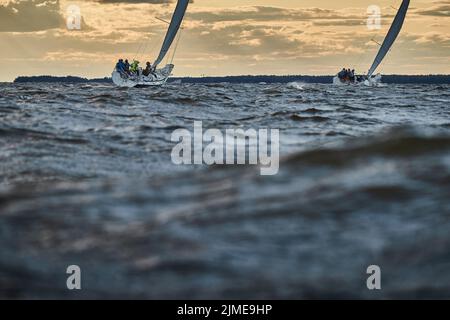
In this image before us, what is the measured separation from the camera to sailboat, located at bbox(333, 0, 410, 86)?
74500 mm

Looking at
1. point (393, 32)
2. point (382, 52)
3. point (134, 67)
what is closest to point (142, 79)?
point (134, 67)

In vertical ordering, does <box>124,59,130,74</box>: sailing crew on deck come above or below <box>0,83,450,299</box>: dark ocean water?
above

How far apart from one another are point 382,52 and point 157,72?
30872 millimetres

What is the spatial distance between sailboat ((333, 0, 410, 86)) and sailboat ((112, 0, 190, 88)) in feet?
87.8

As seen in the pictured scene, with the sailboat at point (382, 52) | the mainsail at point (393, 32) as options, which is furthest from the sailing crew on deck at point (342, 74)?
the mainsail at point (393, 32)

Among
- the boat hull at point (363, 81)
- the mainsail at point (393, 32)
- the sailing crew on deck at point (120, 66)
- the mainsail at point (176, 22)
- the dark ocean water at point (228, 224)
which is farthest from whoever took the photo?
the boat hull at point (363, 81)

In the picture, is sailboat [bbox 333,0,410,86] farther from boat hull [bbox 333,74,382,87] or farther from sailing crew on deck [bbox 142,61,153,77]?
sailing crew on deck [bbox 142,61,153,77]

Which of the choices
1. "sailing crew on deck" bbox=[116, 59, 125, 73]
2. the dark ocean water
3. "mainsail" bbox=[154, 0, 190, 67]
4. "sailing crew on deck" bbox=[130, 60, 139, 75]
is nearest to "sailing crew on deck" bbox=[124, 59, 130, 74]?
"sailing crew on deck" bbox=[116, 59, 125, 73]

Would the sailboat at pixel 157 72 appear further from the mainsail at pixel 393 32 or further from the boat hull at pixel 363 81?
the boat hull at pixel 363 81

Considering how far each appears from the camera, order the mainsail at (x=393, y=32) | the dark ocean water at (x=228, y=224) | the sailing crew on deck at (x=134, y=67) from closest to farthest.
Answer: the dark ocean water at (x=228, y=224) < the sailing crew on deck at (x=134, y=67) < the mainsail at (x=393, y=32)

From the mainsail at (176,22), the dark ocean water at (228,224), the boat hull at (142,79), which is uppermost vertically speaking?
the mainsail at (176,22)

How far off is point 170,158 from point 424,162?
3.57m

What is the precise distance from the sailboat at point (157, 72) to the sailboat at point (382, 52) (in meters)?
26.8

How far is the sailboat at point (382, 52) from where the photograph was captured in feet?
244
